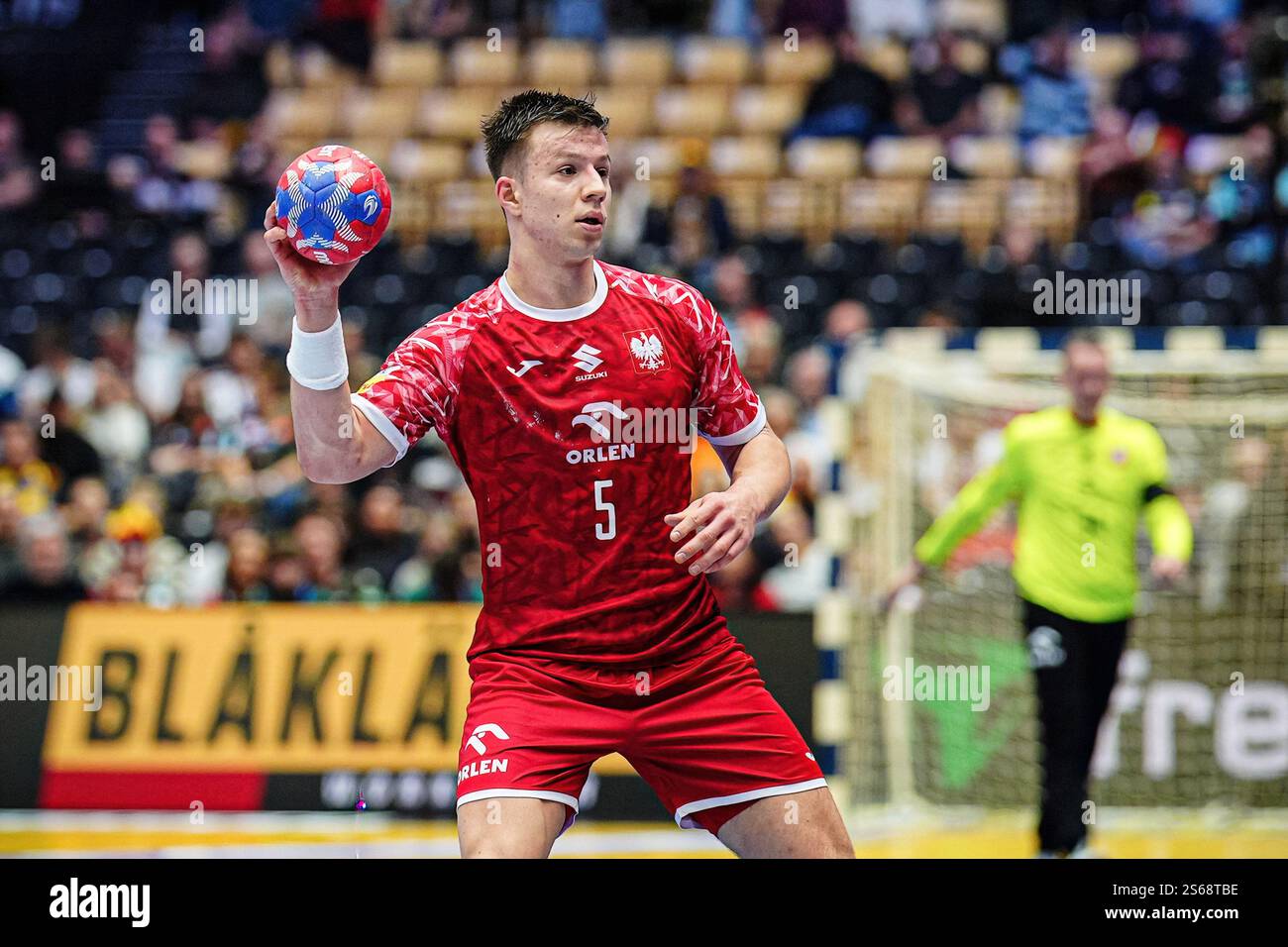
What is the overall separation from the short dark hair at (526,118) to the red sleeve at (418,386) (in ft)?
1.50

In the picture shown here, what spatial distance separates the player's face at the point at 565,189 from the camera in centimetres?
437

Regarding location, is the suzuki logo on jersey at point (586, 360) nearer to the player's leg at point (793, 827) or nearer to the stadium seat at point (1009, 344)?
the player's leg at point (793, 827)

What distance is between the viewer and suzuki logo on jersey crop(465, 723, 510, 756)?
13.7ft

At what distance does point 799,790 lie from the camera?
4273 mm

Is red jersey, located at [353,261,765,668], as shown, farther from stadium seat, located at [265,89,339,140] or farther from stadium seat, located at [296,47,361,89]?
stadium seat, located at [296,47,361,89]

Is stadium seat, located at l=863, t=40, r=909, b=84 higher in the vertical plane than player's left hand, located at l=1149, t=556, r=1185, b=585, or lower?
higher

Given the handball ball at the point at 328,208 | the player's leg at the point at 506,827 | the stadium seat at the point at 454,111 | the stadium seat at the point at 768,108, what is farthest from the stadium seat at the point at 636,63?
the player's leg at the point at 506,827

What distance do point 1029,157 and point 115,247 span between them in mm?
7387

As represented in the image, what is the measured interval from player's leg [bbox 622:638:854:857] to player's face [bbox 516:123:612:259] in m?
1.12

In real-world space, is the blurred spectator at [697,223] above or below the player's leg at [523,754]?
above

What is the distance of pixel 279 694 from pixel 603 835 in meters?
2.04

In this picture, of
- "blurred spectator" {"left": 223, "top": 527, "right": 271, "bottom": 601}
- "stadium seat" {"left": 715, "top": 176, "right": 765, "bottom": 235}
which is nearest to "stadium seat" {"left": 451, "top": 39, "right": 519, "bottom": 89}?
"stadium seat" {"left": 715, "top": 176, "right": 765, "bottom": 235}

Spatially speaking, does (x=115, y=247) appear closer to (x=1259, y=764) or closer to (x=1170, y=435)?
(x=1170, y=435)
